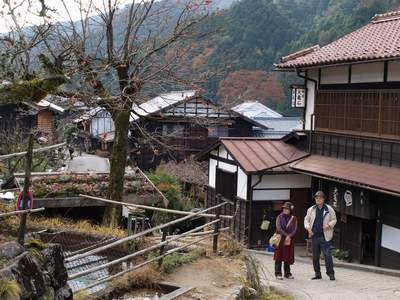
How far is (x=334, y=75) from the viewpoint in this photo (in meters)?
17.1

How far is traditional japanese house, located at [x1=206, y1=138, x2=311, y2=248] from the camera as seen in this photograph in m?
17.9

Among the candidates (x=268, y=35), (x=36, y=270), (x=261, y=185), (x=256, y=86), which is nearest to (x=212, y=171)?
(x=261, y=185)

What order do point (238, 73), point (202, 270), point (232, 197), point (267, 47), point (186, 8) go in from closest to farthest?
point (202, 270)
point (186, 8)
point (232, 197)
point (238, 73)
point (267, 47)

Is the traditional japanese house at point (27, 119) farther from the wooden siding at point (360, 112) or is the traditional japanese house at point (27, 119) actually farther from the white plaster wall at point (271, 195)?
the wooden siding at point (360, 112)

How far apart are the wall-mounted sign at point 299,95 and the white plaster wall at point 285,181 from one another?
2.57m

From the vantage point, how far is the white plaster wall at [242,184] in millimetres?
18189

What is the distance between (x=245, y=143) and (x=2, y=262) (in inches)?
578

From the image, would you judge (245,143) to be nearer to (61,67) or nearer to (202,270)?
(202,270)

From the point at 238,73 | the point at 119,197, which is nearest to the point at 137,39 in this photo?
the point at 119,197

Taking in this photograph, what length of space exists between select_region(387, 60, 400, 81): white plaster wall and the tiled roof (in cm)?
49

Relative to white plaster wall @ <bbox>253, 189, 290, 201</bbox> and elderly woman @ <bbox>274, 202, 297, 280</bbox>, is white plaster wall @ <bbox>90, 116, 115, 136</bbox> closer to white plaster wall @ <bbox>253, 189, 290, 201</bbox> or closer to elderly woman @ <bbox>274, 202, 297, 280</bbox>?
white plaster wall @ <bbox>253, 189, 290, 201</bbox>

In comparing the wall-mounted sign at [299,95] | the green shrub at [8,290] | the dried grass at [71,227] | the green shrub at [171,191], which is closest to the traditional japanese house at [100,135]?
the green shrub at [171,191]

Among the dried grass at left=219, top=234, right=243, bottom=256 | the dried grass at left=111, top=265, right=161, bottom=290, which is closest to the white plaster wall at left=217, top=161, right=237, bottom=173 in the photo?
the dried grass at left=219, top=234, right=243, bottom=256

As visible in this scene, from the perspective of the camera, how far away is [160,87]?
13906 mm
